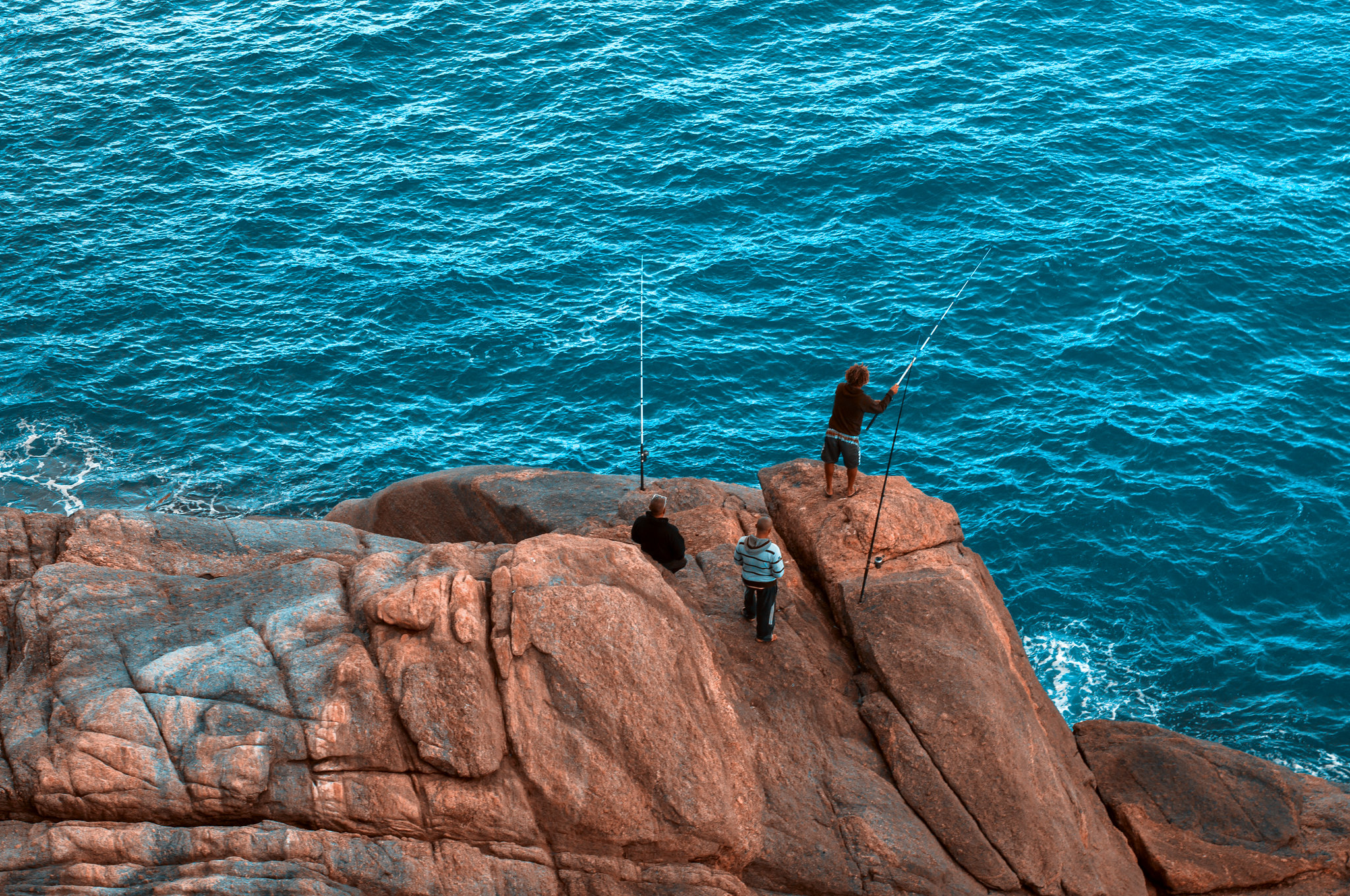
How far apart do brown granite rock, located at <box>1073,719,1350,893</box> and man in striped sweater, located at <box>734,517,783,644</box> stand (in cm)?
814

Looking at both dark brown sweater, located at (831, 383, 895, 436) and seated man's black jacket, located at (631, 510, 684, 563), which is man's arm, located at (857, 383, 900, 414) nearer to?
dark brown sweater, located at (831, 383, 895, 436)

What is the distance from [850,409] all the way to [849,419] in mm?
206

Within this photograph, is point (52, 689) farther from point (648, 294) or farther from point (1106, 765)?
point (648, 294)

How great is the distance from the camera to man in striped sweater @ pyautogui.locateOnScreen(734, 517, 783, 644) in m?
17.0

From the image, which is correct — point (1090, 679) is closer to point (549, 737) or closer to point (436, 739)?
point (549, 737)

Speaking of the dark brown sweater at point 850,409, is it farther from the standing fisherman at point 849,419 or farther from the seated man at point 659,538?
the seated man at point 659,538

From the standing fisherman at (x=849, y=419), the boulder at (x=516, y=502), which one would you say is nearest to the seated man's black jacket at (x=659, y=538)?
the boulder at (x=516, y=502)

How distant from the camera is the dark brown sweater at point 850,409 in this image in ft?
62.9

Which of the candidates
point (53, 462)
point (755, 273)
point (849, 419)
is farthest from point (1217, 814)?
point (53, 462)

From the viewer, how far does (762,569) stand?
55.8ft

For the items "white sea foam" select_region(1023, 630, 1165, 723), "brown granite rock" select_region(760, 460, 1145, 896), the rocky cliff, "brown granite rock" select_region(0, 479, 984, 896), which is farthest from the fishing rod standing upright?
"brown granite rock" select_region(0, 479, 984, 896)

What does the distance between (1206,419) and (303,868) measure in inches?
1279

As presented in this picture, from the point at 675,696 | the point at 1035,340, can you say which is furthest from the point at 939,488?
the point at 675,696

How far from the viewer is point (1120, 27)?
54906 millimetres
